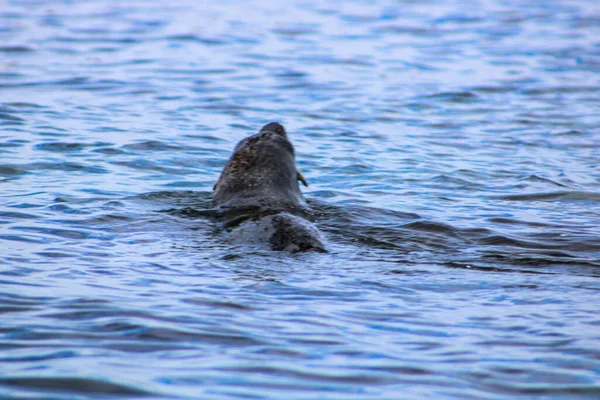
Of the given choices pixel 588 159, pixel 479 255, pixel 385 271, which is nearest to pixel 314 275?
pixel 385 271

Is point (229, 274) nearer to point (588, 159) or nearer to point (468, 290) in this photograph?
point (468, 290)

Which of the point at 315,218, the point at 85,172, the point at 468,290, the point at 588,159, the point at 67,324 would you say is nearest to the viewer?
the point at 67,324

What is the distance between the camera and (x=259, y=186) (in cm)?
823

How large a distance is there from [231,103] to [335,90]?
6.18ft

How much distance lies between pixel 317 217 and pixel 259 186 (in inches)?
22.7

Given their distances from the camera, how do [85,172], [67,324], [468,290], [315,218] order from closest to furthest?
[67,324]
[468,290]
[315,218]
[85,172]

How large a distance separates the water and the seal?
242 mm

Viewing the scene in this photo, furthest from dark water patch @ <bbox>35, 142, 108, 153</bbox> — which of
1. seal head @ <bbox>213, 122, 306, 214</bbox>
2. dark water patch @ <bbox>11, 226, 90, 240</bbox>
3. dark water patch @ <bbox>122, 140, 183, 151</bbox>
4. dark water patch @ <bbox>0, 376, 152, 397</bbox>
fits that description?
dark water patch @ <bbox>0, 376, 152, 397</bbox>

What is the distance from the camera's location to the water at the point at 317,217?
4.95 m

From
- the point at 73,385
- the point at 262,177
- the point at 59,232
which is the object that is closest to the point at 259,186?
the point at 262,177

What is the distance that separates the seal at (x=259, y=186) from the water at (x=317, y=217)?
0.80 ft

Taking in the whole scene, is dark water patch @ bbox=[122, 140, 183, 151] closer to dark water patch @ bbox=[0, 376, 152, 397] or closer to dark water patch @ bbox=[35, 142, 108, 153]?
dark water patch @ bbox=[35, 142, 108, 153]

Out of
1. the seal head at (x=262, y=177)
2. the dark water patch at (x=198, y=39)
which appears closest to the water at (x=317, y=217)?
the dark water patch at (x=198, y=39)

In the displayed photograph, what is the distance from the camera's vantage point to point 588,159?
11391 mm
